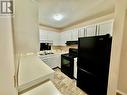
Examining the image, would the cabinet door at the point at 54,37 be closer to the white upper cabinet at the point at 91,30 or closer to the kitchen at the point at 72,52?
the kitchen at the point at 72,52

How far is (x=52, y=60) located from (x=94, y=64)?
239 centimetres

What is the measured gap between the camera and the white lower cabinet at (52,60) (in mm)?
3736

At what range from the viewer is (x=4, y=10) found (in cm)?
29

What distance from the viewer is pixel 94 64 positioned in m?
1.94

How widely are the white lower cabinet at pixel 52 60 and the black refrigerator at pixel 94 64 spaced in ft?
5.78

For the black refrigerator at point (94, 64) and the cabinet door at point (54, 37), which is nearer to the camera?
the black refrigerator at point (94, 64)

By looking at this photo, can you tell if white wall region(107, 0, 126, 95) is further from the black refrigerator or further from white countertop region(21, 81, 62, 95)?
white countertop region(21, 81, 62, 95)

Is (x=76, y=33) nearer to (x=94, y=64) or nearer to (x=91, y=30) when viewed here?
(x=91, y=30)

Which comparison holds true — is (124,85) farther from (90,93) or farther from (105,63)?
(90,93)

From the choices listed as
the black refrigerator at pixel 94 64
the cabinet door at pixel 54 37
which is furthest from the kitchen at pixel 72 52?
the cabinet door at pixel 54 37

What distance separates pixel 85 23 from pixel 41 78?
117 inches

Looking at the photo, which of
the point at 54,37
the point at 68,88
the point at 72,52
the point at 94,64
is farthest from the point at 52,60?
the point at 94,64

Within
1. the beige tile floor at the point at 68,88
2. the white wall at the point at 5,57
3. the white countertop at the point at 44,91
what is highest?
the white wall at the point at 5,57

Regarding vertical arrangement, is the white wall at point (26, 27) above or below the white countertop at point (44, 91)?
above
